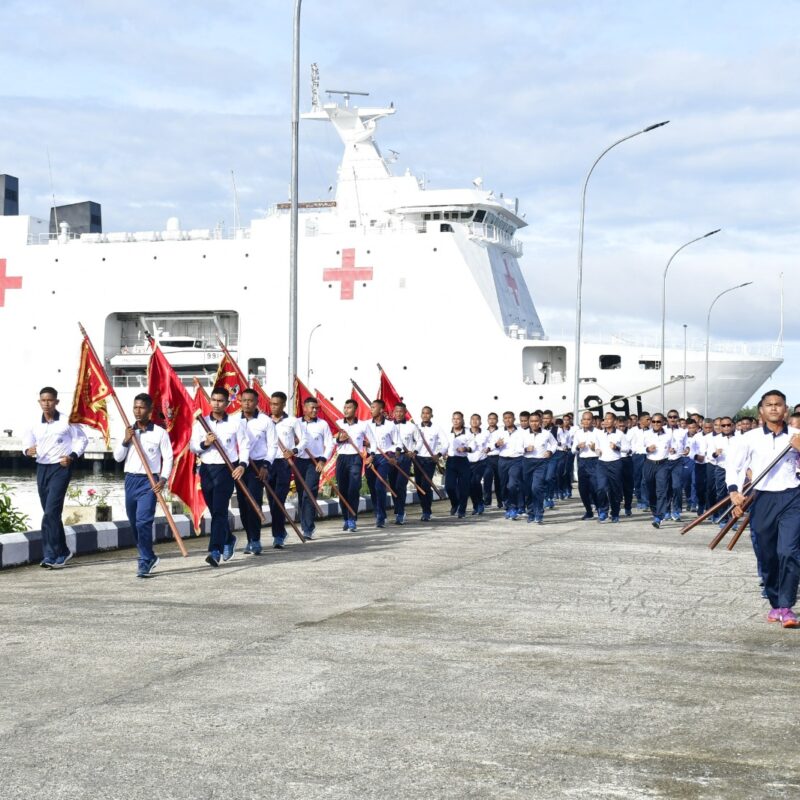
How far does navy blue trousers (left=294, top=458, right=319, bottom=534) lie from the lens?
45.1 ft

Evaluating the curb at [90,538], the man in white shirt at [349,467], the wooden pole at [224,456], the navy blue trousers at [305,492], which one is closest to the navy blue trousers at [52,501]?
the curb at [90,538]

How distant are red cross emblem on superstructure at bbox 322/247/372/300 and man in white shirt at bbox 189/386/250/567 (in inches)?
1061

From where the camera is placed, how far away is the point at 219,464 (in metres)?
11.0

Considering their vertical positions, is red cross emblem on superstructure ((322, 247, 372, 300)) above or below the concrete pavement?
above

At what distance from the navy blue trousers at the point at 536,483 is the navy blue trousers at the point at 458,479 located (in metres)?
1.07

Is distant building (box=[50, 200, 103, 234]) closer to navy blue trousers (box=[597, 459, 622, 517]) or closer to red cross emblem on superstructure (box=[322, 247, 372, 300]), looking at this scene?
red cross emblem on superstructure (box=[322, 247, 372, 300])

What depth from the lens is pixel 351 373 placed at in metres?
38.4

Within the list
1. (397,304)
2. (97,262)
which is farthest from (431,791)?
(97,262)

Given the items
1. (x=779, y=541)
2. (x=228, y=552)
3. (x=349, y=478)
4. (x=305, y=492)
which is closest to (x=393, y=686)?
(x=779, y=541)

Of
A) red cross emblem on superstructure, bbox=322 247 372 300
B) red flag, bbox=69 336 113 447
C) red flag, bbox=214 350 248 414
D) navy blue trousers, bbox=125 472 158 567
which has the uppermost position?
red cross emblem on superstructure, bbox=322 247 372 300

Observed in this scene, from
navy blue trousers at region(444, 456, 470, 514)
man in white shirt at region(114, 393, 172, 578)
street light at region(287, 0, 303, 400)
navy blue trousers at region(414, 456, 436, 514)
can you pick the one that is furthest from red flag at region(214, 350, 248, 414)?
man in white shirt at region(114, 393, 172, 578)

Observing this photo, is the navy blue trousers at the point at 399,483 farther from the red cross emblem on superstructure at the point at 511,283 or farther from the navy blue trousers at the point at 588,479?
the red cross emblem on superstructure at the point at 511,283

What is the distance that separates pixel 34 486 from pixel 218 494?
91.8 feet

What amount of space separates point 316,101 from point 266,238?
5658 millimetres
